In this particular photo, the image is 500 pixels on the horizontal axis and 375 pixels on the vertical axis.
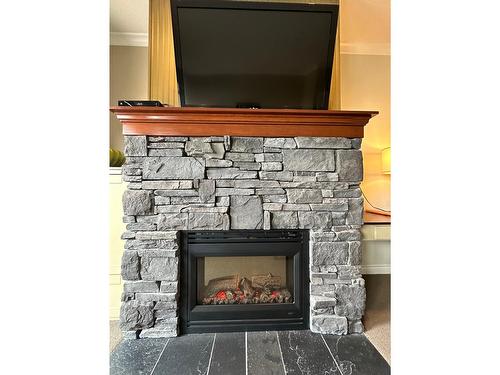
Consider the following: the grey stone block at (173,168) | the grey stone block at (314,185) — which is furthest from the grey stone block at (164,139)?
the grey stone block at (314,185)

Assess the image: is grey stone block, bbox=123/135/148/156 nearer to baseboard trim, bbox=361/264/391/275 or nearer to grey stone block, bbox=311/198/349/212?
grey stone block, bbox=311/198/349/212

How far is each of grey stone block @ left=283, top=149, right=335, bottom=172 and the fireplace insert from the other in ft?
1.33

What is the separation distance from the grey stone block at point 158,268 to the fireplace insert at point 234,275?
0.23 feet

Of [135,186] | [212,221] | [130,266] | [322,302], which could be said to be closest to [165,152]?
[135,186]

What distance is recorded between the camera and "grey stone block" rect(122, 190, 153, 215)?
1.56 metres

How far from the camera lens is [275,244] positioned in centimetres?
166

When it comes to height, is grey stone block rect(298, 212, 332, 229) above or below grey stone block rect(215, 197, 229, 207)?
below

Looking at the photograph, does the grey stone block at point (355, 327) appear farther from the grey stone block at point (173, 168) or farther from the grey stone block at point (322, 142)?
the grey stone block at point (173, 168)

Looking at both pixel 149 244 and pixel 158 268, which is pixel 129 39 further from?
pixel 158 268

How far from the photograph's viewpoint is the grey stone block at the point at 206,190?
5.24 feet

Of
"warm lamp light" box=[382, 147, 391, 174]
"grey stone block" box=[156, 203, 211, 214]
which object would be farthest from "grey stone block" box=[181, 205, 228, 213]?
"warm lamp light" box=[382, 147, 391, 174]
